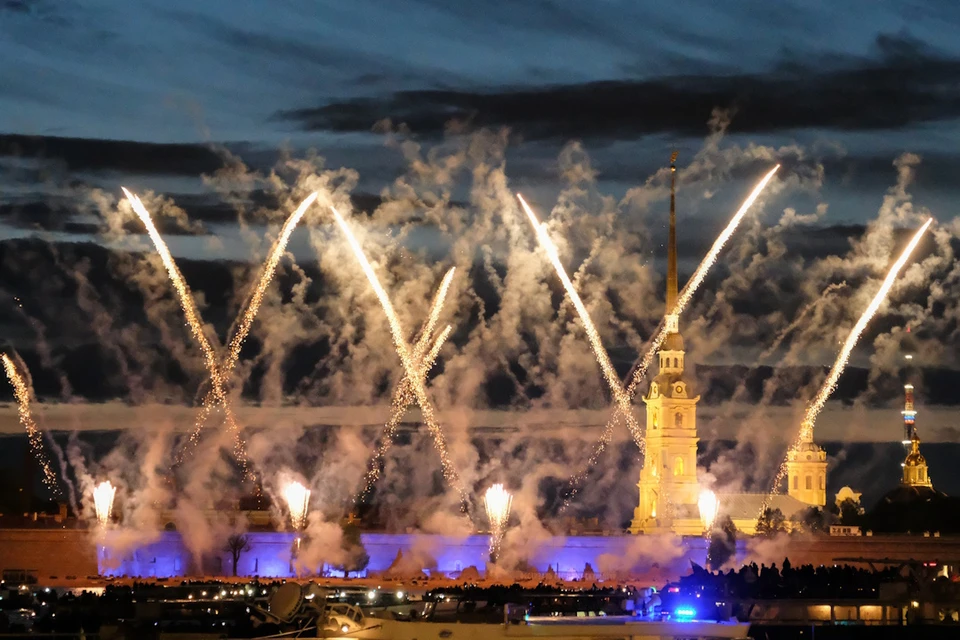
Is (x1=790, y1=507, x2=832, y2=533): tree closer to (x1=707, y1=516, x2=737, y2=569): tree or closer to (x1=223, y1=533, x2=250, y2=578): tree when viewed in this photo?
(x1=707, y1=516, x2=737, y2=569): tree

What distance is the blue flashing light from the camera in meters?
66.1

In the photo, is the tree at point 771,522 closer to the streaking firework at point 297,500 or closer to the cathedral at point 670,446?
the cathedral at point 670,446

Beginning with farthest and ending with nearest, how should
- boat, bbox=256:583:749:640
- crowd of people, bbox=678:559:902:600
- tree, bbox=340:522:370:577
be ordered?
tree, bbox=340:522:370:577 < crowd of people, bbox=678:559:902:600 < boat, bbox=256:583:749:640

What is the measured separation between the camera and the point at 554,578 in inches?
5344

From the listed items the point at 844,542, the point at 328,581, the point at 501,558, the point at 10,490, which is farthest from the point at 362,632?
the point at 10,490

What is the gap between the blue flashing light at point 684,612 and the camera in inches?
2603

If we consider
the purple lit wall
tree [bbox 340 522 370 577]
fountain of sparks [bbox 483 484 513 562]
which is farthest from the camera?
the purple lit wall

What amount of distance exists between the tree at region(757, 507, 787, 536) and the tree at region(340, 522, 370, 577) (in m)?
33.1

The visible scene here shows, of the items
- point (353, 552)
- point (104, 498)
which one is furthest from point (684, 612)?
point (353, 552)

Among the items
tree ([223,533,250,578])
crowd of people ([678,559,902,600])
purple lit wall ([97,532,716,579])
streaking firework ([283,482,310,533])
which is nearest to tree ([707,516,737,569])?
purple lit wall ([97,532,716,579])

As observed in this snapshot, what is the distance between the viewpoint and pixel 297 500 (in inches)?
5221

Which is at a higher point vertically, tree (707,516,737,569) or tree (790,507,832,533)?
tree (790,507,832,533)

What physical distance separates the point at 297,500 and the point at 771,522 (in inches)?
1990

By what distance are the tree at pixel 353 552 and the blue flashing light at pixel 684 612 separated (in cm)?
6959
